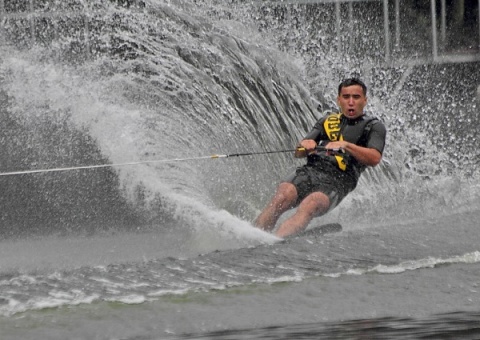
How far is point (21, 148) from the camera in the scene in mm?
13430

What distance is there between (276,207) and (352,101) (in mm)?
1093

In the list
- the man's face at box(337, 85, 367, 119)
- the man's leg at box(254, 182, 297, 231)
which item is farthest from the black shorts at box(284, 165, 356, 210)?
the man's face at box(337, 85, 367, 119)

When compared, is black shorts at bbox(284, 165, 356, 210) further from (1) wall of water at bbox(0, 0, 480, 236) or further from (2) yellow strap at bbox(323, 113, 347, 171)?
(1) wall of water at bbox(0, 0, 480, 236)

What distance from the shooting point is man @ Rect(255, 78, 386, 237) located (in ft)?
34.1

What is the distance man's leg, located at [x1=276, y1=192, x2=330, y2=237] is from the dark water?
30 centimetres

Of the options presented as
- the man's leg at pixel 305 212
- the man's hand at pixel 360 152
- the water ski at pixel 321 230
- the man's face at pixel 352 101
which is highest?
the man's face at pixel 352 101

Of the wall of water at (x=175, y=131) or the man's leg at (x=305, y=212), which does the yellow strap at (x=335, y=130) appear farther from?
the wall of water at (x=175, y=131)

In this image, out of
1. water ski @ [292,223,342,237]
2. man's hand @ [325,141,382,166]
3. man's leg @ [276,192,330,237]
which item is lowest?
water ski @ [292,223,342,237]

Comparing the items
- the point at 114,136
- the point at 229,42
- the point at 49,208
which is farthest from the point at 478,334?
the point at 229,42

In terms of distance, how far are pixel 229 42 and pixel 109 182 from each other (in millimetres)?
2081

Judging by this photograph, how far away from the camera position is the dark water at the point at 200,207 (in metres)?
7.24

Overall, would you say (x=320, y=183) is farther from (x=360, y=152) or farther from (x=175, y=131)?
(x=175, y=131)

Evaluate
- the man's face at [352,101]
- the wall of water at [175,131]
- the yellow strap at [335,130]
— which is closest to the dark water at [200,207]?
the wall of water at [175,131]

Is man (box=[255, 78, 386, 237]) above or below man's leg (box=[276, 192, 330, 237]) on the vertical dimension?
above
